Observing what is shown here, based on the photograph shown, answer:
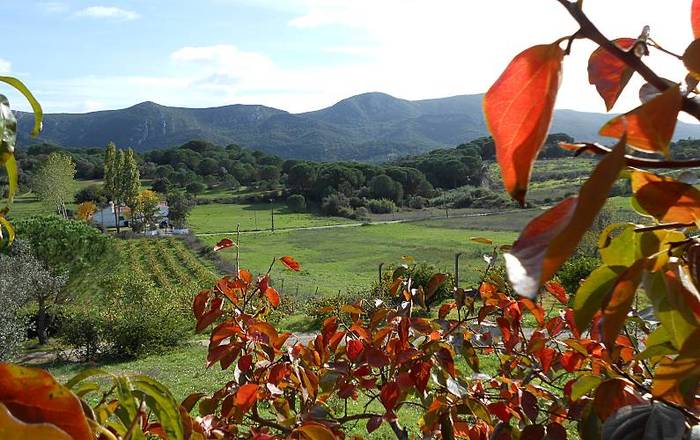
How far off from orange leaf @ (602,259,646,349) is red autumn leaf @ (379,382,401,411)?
0.65 meters

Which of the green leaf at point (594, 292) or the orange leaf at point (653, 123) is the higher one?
the orange leaf at point (653, 123)

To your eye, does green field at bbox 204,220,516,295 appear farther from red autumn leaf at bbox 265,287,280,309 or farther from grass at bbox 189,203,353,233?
red autumn leaf at bbox 265,287,280,309

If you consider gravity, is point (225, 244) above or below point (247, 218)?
above

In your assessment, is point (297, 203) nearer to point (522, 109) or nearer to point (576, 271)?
point (576, 271)

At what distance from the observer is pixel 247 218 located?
3753 centimetres

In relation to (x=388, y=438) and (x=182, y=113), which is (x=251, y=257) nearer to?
(x=388, y=438)

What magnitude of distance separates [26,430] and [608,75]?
1.36 feet

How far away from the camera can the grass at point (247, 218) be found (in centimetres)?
3503

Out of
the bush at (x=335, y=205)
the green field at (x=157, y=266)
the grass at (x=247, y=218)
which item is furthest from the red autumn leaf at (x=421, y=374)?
the bush at (x=335, y=205)

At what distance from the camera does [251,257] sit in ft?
81.6

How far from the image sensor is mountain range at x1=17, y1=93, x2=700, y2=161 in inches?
3772

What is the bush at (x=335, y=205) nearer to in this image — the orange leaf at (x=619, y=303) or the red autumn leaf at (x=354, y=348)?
the red autumn leaf at (x=354, y=348)

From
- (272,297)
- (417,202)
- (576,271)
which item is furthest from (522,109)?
(417,202)

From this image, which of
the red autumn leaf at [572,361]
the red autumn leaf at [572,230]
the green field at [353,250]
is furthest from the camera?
the green field at [353,250]
